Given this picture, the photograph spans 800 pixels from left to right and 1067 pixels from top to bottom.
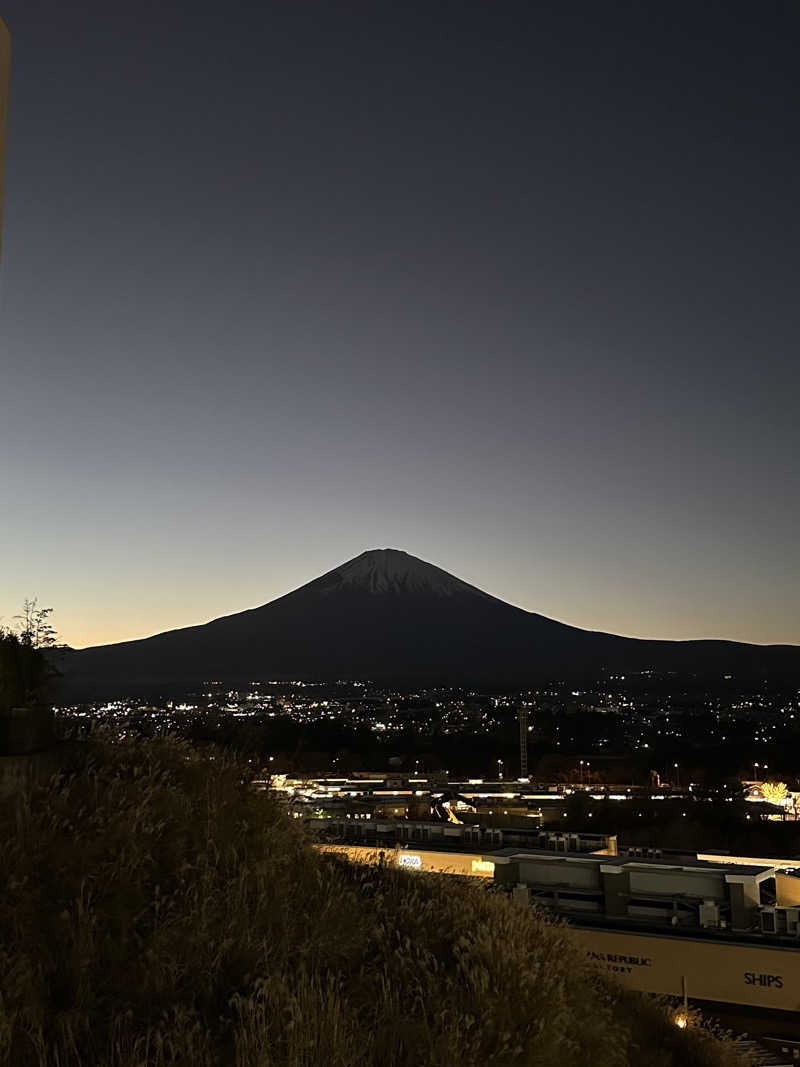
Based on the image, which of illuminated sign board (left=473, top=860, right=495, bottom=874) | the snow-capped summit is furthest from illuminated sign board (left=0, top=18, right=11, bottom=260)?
the snow-capped summit

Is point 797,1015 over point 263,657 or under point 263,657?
under

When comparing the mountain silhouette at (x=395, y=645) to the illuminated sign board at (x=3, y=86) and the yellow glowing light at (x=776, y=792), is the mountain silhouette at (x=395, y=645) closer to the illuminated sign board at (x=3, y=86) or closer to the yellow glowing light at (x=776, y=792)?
the yellow glowing light at (x=776, y=792)

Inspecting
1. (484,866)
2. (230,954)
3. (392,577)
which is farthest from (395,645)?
(230,954)

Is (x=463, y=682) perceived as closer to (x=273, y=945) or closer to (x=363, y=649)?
(x=363, y=649)

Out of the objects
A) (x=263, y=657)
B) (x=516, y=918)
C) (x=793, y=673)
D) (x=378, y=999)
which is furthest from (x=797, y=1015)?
(x=793, y=673)

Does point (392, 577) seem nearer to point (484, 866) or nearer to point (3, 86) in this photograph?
point (484, 866)

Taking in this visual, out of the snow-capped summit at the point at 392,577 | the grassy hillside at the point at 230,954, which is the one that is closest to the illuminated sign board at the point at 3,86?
the grassy hillside at the point at 230,954

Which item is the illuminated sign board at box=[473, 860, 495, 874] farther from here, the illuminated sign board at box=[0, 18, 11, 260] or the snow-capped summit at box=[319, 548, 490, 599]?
the snow-capped summit at box=[319, 548, 490, 599]
